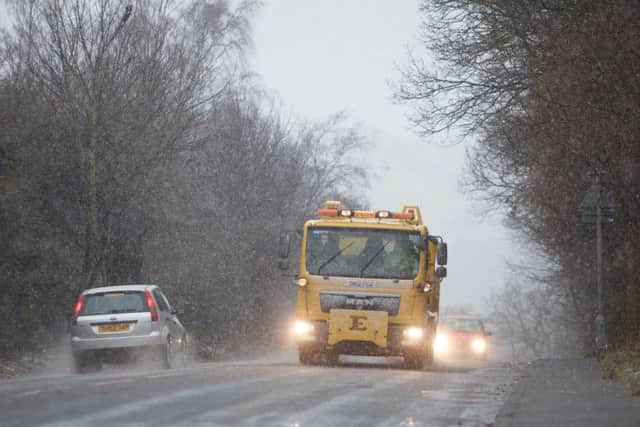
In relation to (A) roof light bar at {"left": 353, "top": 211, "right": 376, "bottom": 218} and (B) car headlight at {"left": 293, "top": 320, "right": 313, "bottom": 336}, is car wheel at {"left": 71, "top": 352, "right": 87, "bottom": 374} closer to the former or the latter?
(B) car headlight at {"left": 293, "top": 320, "right": 313, "bottom": 336}

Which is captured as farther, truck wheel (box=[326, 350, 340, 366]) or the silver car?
truck wheel (box=[326, 350, 340, 366])

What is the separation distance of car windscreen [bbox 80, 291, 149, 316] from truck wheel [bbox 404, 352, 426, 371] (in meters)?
5.18

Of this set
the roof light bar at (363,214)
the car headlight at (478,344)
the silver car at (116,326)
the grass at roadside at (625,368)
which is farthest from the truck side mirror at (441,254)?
the car headlight at (478,344)

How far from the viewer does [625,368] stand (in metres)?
19.0

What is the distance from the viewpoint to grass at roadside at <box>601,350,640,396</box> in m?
16.6

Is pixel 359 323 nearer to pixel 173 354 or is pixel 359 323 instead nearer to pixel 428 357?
pixel 428 357

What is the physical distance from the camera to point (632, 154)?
72.6ft

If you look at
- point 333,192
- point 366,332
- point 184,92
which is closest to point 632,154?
point 366,332

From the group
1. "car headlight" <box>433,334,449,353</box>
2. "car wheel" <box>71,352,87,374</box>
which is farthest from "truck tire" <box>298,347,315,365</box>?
"car headlight" <box>433,334,449,353</box>

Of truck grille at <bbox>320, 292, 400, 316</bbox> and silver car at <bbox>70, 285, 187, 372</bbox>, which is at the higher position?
truck grille at <bbox>320, 292, 400, 316</bbox>

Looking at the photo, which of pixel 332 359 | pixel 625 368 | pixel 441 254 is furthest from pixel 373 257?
pixel 625 368

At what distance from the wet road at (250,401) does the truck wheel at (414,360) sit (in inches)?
194

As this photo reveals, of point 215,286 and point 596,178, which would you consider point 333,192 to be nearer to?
point 215,286

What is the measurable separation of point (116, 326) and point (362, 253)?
4985 mm
